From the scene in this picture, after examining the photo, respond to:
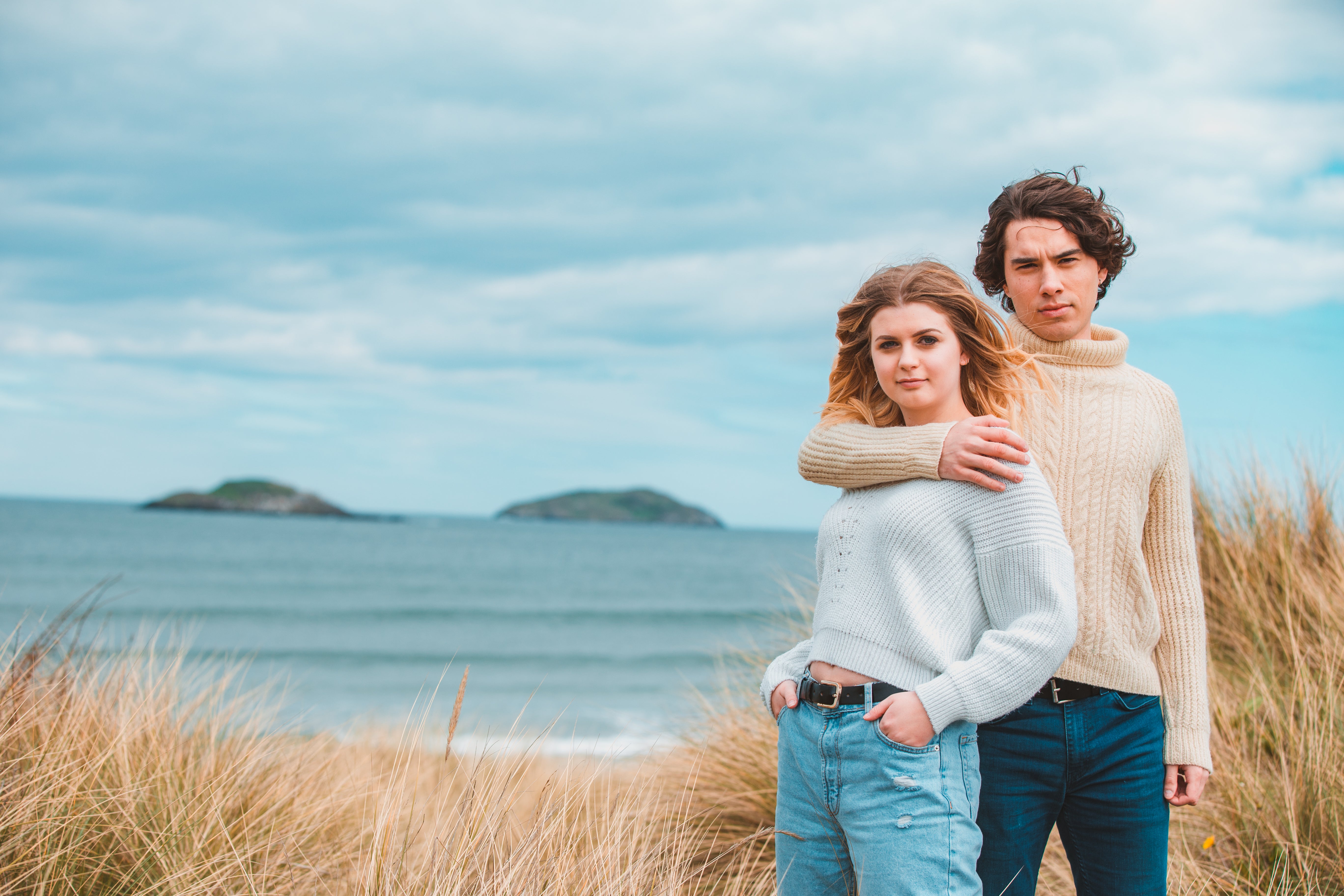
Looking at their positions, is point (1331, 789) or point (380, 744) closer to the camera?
point (1331, 789)

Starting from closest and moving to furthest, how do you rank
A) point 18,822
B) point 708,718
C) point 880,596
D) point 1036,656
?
point 1036,656 → point 880,596 → point 18,822 → point 708,718

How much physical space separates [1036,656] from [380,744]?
22.3 ft

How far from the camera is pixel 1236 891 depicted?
2637 millimetres

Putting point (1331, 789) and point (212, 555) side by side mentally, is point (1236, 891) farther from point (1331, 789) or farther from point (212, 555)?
point (212, 555)

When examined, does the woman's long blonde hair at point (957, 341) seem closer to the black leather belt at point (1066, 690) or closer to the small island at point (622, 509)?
Result: the black leather belt at point (1066, 690)

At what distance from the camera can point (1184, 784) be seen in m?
1.87

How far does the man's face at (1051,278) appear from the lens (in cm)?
190

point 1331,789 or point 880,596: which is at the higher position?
point 880,596

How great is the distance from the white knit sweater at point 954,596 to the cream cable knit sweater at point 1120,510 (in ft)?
0.39

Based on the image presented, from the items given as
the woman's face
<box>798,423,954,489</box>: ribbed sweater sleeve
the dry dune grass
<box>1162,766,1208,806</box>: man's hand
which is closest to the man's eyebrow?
the woman's face

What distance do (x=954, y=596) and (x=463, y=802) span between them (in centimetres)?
131

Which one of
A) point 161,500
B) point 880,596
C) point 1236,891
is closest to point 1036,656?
point 880,596

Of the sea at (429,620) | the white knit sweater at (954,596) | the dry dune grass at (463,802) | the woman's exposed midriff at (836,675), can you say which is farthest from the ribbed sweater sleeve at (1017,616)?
the sea at (429,620)

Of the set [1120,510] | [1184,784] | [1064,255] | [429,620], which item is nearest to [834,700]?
[1120,510]
